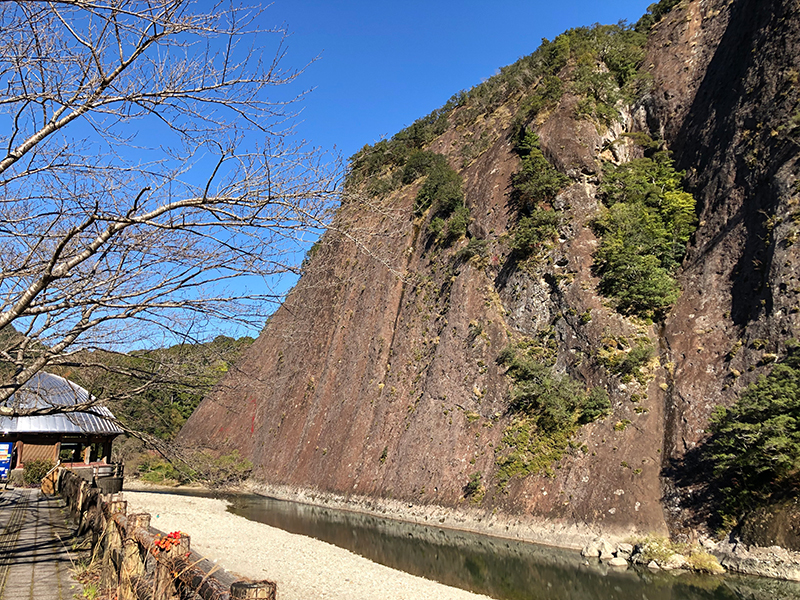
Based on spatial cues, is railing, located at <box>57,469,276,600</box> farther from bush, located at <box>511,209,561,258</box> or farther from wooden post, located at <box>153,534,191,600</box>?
bush, located at <box>511,209,561,258</box>

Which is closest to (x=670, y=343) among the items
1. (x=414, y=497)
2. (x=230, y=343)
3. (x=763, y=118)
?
(x=763, y=118)

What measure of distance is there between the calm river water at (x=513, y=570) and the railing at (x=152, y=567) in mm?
8682

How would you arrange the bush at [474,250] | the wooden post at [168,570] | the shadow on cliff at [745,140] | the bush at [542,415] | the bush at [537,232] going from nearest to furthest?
the wooden post at [168,570], the shadow on cliff at [745,140], the bush at [542,415], the bush at [537,232], the bush at [474,250]

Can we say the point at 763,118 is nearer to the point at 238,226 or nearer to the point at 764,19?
the point at 764,19

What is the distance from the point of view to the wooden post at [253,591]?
2959 millimetres

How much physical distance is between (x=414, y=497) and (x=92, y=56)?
69.9 feet

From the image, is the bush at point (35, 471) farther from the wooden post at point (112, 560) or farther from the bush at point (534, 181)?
the bush at point (534, 181)

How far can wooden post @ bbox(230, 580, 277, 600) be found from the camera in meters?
2.96

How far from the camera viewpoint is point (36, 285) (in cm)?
492

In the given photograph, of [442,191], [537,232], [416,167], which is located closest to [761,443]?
[537,232]

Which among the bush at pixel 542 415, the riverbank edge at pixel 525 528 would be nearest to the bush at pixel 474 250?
the bush at pixel 542 415

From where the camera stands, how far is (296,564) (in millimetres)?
13750

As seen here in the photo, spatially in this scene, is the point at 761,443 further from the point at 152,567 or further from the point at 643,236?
the point at 152,567

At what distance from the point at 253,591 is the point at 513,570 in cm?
1323
